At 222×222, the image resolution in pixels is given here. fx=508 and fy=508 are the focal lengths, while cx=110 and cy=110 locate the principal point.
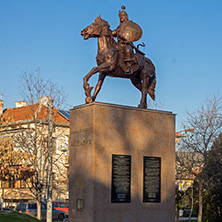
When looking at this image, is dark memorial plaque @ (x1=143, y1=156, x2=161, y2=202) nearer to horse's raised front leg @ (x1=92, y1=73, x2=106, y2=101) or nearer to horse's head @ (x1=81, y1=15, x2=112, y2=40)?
horse's raised front leg @ (x1=92, y1=73, x2=106, y2=101)

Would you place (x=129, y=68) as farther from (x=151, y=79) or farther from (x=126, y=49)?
(x=151, y=79)

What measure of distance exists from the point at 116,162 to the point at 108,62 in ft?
8.82

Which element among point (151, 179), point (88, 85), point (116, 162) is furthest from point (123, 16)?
point (151, 179)

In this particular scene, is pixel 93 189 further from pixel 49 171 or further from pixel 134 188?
pixel 49 171

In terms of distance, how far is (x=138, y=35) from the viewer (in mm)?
14086

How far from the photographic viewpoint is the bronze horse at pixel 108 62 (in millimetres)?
13367

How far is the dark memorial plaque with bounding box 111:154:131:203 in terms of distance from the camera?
1238 cm

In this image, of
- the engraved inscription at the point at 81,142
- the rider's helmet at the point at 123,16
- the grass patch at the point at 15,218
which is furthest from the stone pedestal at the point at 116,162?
the grass patch at the point at 15,218

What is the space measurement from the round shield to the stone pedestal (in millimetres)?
2098

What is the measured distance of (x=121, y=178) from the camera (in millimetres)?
12539

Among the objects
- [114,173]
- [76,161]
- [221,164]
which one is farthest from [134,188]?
[221,164]

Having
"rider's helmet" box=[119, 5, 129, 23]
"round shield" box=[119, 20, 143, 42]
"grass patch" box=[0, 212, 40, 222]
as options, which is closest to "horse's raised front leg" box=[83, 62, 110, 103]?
"round shield" box=[119, 20, 143, 42]

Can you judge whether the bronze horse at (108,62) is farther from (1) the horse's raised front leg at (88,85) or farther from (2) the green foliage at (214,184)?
(2) the green foliage at (214,184)

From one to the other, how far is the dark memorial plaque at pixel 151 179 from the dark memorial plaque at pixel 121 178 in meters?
0.56
